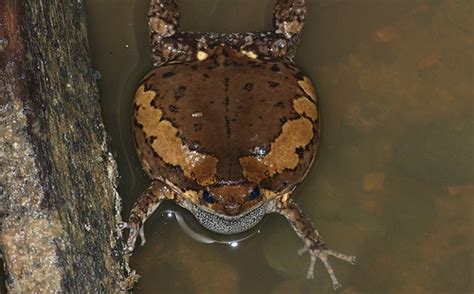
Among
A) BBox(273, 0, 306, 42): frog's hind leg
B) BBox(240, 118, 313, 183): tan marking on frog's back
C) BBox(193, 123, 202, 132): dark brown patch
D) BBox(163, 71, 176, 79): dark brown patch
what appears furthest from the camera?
BBox(273, 0, 306, 42): frog's hind leg

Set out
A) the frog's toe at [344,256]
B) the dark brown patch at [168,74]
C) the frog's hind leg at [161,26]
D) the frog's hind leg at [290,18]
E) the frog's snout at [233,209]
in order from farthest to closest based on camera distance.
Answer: the frog's hind leg at [290,18] < the frog's hind leg at [161,26] < the frog's toe at [344,256] < the dark brown patch at [168,74] < the frog's snout at [233,209]

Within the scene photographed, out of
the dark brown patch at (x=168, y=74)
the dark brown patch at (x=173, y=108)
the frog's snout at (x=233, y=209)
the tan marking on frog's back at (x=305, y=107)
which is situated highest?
the dark brown patch at (x=168, y=74)

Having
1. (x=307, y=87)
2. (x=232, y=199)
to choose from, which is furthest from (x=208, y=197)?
(x=307, y=87)

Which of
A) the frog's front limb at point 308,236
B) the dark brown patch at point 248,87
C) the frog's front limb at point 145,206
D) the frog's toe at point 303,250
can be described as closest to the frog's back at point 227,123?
the dark brown patch at point 248,87

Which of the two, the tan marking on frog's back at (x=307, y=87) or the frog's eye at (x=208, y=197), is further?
the tan marking on frog's back at (x=307, y=87)

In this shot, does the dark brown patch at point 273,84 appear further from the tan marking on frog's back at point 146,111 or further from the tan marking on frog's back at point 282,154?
the tan marking on frog's back at point 146,111

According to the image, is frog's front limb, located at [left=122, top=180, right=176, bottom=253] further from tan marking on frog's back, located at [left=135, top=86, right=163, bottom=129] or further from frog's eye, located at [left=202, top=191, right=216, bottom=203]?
frog's eye, located at [left=202, top=191, right=216, bottom=203]

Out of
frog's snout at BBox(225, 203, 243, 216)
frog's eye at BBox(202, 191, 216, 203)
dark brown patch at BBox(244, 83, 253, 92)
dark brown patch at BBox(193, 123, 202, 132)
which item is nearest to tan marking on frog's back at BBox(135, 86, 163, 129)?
dark brown patch at BBox(193, 123, 202, 132)
